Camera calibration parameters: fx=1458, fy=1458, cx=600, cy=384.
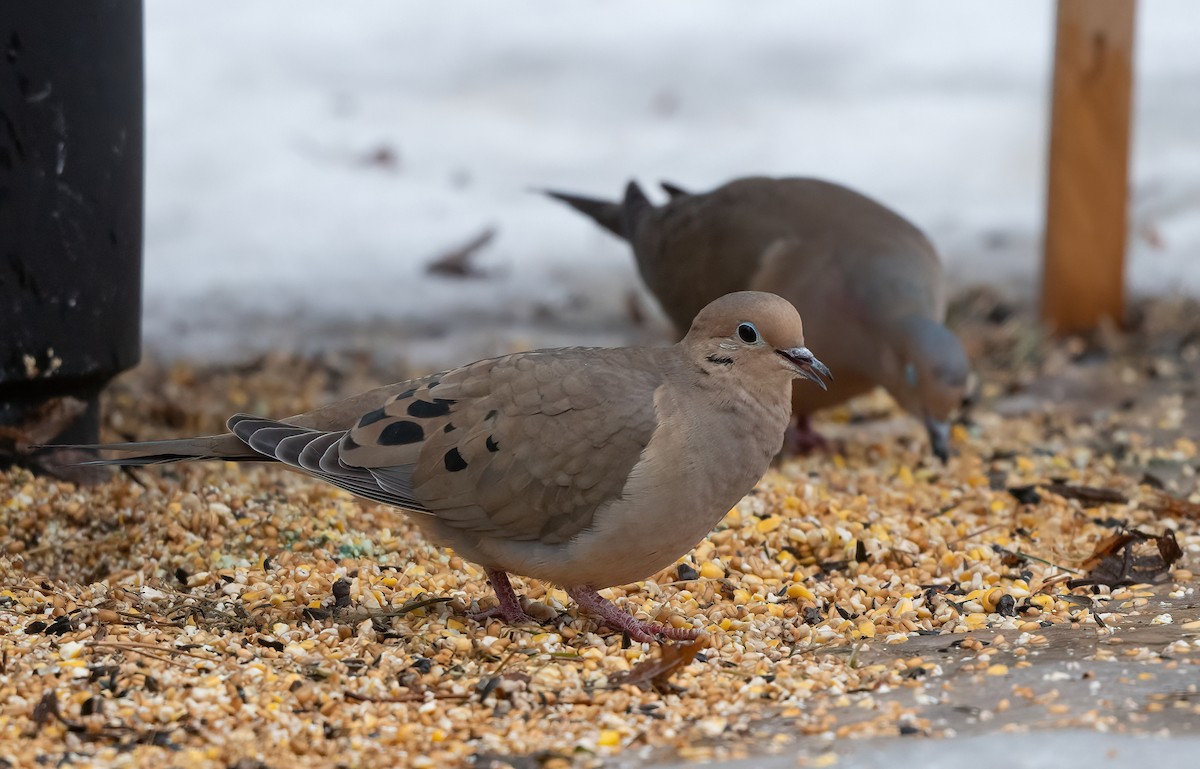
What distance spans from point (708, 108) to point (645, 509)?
738 cm

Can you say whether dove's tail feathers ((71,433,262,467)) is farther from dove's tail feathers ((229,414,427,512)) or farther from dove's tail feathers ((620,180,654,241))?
dove's tail feathers ((620,180,654,241))

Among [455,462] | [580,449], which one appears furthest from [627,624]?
[455,462]

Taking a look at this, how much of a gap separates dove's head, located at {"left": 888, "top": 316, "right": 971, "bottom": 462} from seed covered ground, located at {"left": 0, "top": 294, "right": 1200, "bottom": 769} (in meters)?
0.17

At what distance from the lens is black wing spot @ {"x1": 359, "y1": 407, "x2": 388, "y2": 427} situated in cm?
337

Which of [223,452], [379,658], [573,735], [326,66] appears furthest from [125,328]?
[326,66]

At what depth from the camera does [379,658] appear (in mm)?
3029

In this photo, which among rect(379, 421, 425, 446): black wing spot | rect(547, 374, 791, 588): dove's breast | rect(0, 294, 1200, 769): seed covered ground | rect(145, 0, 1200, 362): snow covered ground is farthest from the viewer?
rect(145, 0, 1200, 362): snow covered ground

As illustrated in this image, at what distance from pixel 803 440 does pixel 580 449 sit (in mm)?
2287

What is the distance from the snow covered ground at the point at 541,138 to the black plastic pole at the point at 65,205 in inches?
107

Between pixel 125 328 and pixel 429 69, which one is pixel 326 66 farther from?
pixel 125 328

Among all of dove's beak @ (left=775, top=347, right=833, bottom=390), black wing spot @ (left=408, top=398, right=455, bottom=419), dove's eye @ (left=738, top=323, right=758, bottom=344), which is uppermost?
dove's eye @ (left=738, top=323, right=758, bottom=344)

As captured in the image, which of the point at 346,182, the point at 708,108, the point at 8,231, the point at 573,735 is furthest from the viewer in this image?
the point at 708,108

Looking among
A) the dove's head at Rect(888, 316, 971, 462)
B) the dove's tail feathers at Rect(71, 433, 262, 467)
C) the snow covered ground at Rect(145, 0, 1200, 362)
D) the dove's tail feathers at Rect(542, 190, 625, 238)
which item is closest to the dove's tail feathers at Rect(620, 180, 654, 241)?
the dove's tail feathers at Rect(542, 190, 625, 238)

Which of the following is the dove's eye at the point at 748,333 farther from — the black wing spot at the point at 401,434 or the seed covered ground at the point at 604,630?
the black wing spot at the point at 401,434
